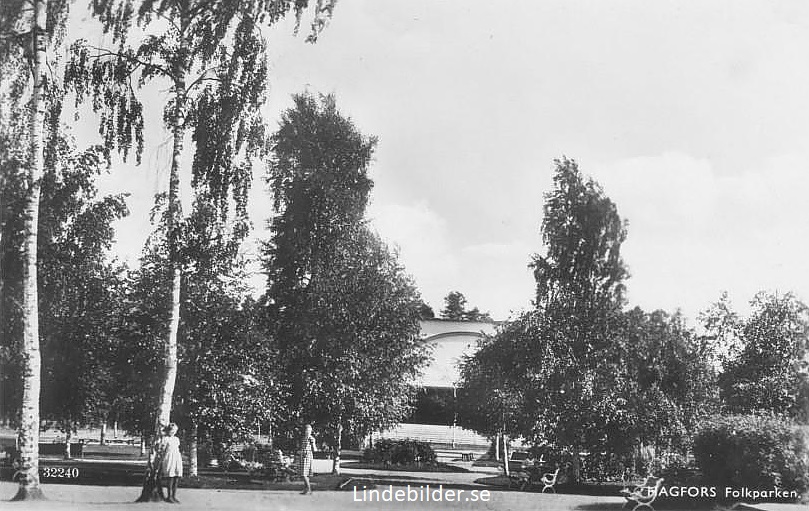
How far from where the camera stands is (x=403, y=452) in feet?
71.3

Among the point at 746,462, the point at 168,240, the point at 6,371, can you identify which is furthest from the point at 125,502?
the point at 746,462

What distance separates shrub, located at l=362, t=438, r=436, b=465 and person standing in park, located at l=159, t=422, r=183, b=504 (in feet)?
33.4

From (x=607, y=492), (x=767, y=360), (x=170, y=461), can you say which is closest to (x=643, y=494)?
(x=607, y=492)

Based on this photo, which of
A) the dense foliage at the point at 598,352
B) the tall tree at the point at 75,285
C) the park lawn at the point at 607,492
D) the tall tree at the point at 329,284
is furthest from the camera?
the tall tree at the point at 329,284

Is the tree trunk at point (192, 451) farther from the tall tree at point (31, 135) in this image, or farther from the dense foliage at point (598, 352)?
the dense foliage at point (598, 352)

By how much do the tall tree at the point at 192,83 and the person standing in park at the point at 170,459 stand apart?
2.92 feet

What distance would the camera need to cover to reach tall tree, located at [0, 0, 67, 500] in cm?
1205

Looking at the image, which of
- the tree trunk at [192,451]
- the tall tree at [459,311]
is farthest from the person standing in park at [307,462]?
the tall tree at [459,311]

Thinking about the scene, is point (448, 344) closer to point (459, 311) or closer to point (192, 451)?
point (459, 311)

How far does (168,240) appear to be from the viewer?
1351 centimetres

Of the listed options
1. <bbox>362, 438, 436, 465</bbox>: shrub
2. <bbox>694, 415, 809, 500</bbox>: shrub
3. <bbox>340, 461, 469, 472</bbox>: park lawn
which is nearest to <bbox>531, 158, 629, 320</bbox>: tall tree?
<bbox>694, 415, 809, 500</bbox>: shrub

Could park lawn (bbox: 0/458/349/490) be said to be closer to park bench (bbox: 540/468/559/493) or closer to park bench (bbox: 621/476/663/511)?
park bench (bbox: 540/468/559/493)

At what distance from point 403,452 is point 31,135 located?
44.2 ft

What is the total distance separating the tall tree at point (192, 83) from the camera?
13266 millimetres
